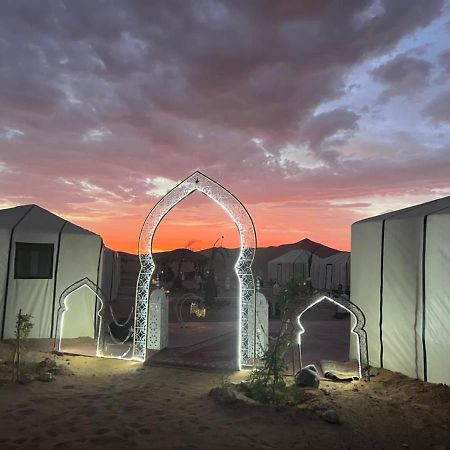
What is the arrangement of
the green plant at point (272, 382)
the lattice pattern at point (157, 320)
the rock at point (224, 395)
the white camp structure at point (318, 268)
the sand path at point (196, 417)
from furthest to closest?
the white camp structure at point (318, 268)
the lattice pattern at point (157, 320)
the green plant at point (272, 382)
the rock at point (224, 395)
the sand path at point (196, 417)

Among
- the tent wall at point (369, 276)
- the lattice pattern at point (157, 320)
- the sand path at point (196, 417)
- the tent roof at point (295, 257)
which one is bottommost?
the sand path at point (196, 417)

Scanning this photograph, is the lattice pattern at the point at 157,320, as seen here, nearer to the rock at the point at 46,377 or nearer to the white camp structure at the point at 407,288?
the rock at the point at 46,377

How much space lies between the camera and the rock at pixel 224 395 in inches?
221

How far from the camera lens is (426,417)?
530 cm

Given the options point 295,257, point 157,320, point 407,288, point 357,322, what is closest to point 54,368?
point 157,320

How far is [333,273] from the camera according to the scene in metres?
24.4

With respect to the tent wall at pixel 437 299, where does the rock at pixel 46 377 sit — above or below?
below

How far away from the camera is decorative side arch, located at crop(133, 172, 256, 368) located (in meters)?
7.85

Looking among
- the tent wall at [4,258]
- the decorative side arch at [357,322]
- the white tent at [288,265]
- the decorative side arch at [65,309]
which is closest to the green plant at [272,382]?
the decorative side arch at [357,322]

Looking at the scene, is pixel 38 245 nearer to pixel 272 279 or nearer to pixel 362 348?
pixel 362 348

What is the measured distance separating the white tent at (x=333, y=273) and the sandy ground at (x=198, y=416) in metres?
15.3

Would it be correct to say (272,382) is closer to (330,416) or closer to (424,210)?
(330,416)

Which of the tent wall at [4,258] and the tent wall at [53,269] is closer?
the tent wall at [4,258]

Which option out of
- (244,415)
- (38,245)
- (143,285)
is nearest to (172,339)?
(143,285)
